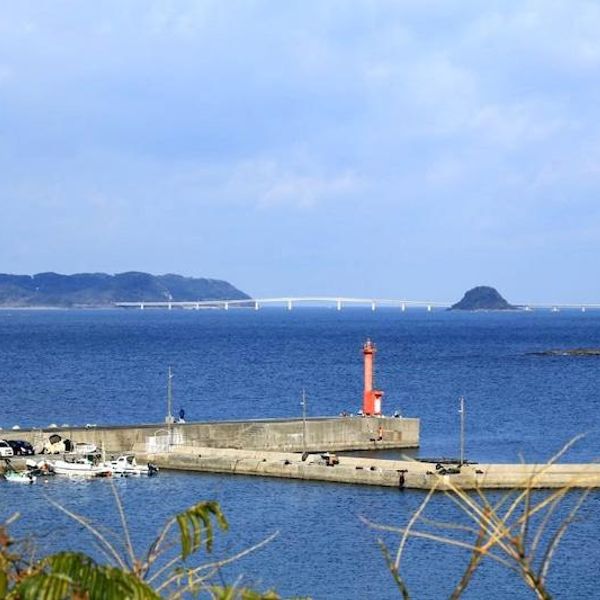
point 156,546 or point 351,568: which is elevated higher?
point 156,546

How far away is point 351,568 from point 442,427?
34.7m

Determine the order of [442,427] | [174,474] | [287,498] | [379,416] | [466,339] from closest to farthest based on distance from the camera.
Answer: [287,498], [174,474], [379,416], [442,427], [466,339]

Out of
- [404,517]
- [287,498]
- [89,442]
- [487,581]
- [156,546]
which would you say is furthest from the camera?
[89,442]

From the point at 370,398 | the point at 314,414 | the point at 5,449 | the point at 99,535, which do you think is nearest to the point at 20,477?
the point at 5,449

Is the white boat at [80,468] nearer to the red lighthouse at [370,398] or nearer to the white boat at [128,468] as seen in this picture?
the white boat at [128,468]

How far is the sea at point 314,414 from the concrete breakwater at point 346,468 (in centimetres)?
48

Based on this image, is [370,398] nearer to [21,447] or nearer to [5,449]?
[21,447]

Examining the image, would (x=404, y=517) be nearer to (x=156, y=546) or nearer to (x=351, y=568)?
(x=351, y=568)

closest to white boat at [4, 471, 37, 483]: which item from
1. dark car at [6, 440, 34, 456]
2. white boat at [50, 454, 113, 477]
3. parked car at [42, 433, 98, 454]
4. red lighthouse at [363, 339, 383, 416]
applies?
white boat at [50, 454, 113, 477]

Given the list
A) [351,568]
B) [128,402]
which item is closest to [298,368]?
[128,402]

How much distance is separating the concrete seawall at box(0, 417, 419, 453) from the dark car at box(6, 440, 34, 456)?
936 mm

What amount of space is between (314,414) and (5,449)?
28034 mm

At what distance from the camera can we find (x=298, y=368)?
108875mm

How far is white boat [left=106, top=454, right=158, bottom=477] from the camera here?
1677 inches
